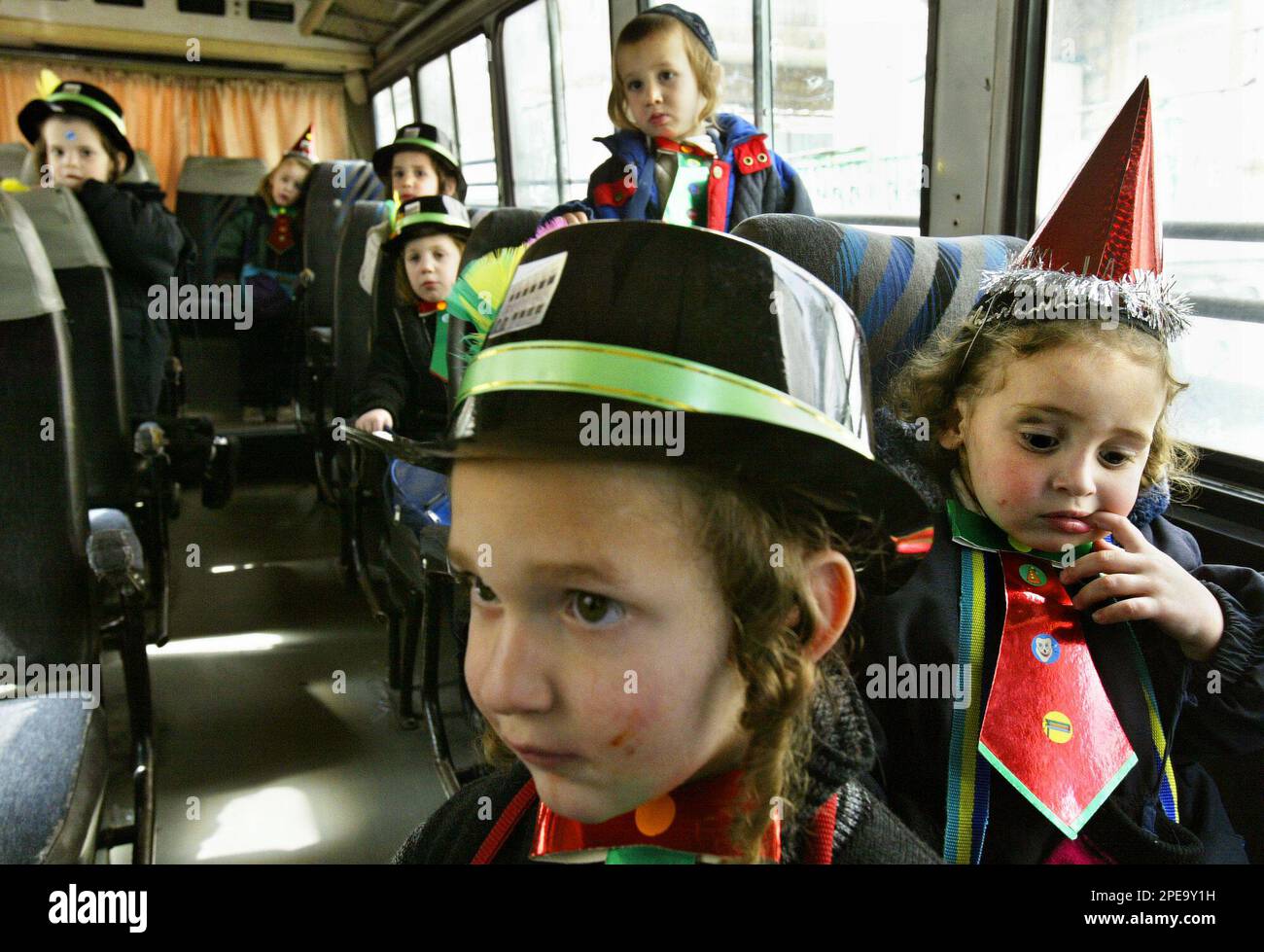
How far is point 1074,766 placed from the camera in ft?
1.96

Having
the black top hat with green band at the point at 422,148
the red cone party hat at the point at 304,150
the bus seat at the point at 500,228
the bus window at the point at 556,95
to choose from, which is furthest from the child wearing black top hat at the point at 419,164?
the bus seat at the point at 500,228

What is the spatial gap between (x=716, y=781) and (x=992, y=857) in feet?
0.82

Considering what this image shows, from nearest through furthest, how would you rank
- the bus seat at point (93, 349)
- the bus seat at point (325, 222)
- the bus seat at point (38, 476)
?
the bus seat at point (38, 476) < the bus seat at point (93, 349) < the bus seat at point (325, 222)

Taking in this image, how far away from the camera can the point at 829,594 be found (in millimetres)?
469

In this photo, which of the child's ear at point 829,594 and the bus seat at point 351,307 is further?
the bus seat at point 351,307

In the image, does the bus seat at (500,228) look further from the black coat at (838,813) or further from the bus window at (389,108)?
the bus window at (389,108)

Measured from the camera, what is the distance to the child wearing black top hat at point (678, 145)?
1.29 meters

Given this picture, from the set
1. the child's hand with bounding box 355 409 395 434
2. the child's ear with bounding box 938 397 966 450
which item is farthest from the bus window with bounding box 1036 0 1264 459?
the child's hand with bounding box 355 409 395 434

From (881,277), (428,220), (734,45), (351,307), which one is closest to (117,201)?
(351,307)

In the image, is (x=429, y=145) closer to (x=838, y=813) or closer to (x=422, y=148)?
(x=422, y=148)

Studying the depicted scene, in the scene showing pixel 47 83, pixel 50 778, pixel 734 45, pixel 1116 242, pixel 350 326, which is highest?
pixel 734 45

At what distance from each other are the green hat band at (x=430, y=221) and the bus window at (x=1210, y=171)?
110cm

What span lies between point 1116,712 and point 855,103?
1292 mm

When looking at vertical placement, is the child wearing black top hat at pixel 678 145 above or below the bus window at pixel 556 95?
below
